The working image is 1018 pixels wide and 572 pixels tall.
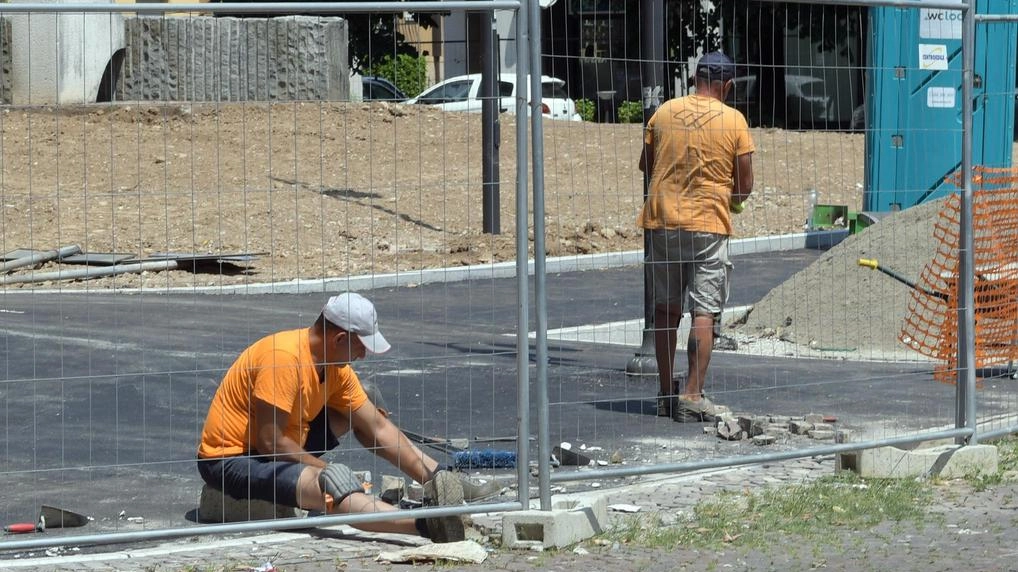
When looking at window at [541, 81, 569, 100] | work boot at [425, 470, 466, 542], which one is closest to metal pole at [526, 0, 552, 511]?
work boot at [425, 470, 466, 542]


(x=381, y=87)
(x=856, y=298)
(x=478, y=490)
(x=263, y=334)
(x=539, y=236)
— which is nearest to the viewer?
(x=539, y=236)

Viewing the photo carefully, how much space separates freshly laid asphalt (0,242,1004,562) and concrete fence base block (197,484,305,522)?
0.18 meters

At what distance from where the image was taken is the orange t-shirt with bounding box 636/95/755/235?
7.50m

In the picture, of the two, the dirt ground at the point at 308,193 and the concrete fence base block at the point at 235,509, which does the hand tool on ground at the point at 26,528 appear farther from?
the dirt ground at the point at 308,193

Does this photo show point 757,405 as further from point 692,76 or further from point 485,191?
point 485,191

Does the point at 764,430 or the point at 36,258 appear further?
the point at 36,258

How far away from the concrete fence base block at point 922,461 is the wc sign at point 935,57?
6.13m

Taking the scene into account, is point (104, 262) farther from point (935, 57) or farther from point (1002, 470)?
point (1002, 470)

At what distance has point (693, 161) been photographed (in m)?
7.52

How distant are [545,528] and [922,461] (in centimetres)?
215

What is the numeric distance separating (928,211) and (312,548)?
7.28 m

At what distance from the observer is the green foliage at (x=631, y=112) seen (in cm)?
772

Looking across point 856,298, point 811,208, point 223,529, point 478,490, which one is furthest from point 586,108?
point 811,208

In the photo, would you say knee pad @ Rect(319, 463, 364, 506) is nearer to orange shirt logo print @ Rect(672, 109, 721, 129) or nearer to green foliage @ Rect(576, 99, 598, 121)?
green foliage @ Rect(576, 99, 598, 121)
